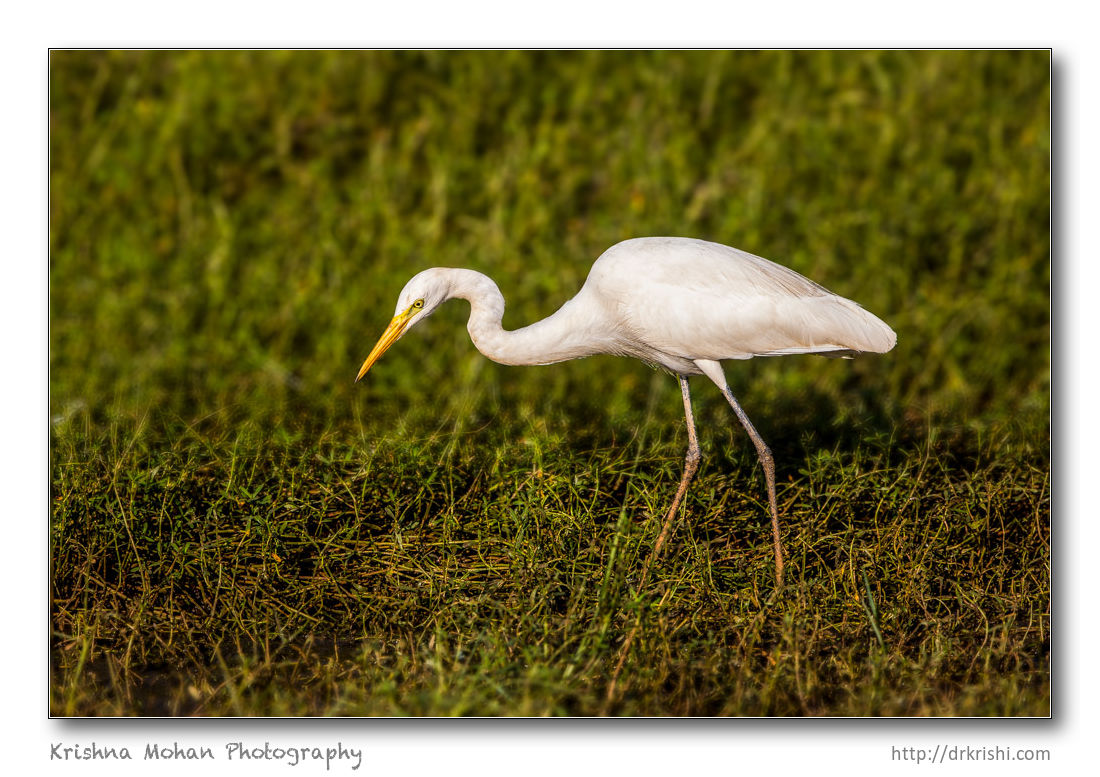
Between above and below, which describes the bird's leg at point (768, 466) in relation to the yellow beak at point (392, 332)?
below

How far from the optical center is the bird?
136 inches

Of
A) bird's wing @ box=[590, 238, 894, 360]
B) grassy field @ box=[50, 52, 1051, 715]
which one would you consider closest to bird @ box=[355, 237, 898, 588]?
bird's wing @ box=[590, 238, 894, 360]

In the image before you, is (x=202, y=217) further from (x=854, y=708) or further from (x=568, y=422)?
(x=854, y=708)

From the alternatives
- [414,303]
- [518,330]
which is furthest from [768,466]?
[414,303]

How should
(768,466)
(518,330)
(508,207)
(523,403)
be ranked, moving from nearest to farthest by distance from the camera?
1. (518,330)
2. (768,466)
3. (523,403)
4. (508,207)

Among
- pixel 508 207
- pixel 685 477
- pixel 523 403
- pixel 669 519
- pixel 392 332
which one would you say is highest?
pixel 508 207

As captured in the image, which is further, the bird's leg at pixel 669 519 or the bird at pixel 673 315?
the bird at pixel 673 315

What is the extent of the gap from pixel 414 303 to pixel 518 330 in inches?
12.4

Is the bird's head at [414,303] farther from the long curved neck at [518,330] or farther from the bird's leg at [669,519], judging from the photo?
the bird's leg at [669,519]

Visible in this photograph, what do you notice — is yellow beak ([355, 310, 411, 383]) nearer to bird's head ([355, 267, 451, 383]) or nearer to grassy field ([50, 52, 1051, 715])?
bird's head ([355, 267, 451, 383])

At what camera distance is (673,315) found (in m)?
3.45

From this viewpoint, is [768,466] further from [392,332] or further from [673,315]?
[392,332]

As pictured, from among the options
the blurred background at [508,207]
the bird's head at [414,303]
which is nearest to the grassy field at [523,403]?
the blurred background at [508,207]

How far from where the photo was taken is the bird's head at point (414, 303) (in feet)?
11.1
